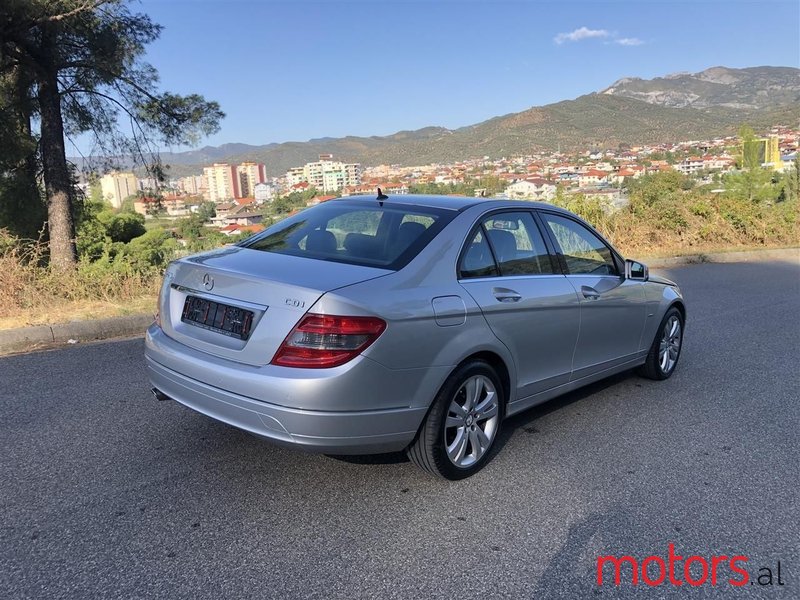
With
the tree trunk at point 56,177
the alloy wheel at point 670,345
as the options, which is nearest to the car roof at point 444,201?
the alloy wheel at point 670,345

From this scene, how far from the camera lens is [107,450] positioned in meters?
4.02

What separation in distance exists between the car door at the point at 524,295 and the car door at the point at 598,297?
0.53 feet

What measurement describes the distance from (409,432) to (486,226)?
1458 millimetres

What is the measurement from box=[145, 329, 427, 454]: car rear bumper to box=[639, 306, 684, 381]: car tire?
309 cm

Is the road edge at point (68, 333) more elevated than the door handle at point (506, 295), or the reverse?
the door handle at point (506, 295)

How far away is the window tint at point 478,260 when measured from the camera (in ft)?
12.4

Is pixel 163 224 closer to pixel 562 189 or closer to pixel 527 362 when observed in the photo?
pixel 562 189

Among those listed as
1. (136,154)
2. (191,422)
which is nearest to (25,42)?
(136,154)

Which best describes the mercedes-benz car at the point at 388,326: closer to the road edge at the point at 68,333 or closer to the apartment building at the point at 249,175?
the road edge at the point at 68,333

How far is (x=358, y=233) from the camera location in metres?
4.03

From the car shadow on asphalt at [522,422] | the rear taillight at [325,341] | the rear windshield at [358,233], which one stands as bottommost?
the car shadow on asphalt at [522,422]

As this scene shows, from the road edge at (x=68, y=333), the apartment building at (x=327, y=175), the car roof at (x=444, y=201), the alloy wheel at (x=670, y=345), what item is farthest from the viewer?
the apartment building at (x=327, y=175)

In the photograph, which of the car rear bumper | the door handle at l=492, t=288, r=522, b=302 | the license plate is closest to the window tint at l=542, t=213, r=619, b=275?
the door handle at l=492, t=288, r=522, b=302

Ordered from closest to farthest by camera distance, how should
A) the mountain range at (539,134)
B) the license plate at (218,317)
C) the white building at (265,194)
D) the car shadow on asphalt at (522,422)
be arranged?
the license plate at (218,317)
the car shadow on asphalt at (522,422)
the white building at (265,194)
the mountain range at (539,134)
